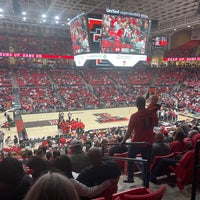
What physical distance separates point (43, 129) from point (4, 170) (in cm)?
1603

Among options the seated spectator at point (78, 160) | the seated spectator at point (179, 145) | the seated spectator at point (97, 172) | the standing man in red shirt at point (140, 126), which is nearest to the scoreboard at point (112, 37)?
the seated spectator at point (179, 145)

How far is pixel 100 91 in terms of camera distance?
3170cm

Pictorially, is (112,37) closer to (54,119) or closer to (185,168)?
(185,168)

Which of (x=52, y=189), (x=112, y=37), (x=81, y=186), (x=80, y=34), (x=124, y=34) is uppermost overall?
(x=80, y=34)

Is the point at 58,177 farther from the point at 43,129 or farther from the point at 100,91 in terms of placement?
the point at 100,91

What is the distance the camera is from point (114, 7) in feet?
73.3

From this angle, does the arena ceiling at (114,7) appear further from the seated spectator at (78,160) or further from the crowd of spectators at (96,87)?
the seated spectator at (78,160)

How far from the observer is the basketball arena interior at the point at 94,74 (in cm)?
1138

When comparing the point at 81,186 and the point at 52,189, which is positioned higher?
the point at 52,189

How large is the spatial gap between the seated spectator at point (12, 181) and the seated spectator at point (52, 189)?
120 centimetres

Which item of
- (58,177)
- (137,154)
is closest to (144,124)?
(137,154)

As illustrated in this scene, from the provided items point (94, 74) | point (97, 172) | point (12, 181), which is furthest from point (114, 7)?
point (12, 181)

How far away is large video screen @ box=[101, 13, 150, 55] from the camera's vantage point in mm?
11250

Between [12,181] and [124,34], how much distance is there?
10.7 meters
